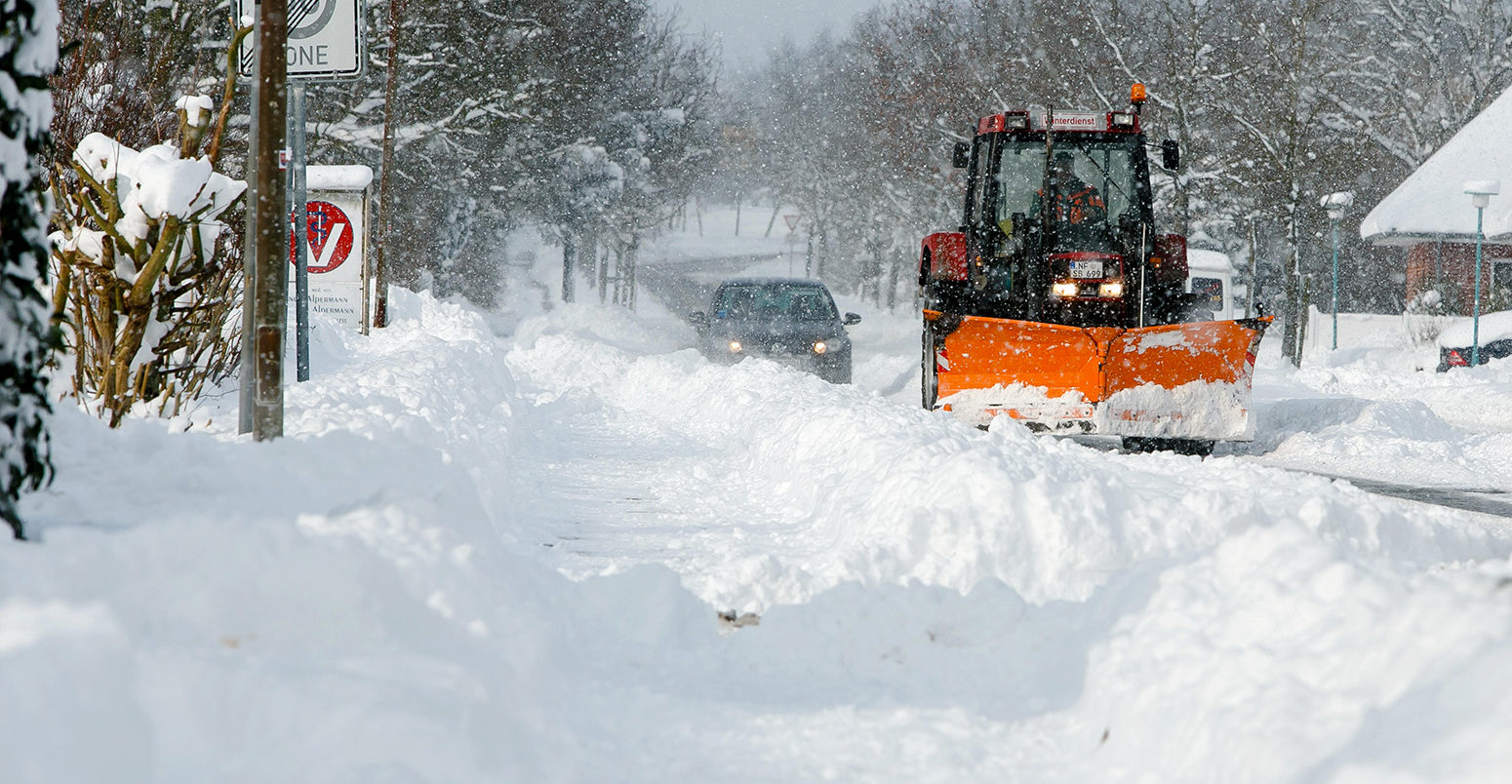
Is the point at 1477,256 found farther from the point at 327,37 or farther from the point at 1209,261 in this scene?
the point at 327,37

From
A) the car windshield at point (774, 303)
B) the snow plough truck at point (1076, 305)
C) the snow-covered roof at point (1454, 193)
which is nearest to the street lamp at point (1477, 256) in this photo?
the snow-covered roof at point (1454, 193)

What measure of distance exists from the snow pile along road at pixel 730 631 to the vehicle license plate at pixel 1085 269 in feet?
14.4

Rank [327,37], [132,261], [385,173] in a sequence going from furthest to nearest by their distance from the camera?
[385,173] < [327,37] < [132,261]


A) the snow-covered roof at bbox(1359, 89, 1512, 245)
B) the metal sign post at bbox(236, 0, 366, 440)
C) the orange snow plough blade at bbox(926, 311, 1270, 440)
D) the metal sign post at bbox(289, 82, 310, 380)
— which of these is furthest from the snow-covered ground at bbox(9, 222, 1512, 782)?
the snow-covered roof at bbox(1359, 89, 1512, 245)

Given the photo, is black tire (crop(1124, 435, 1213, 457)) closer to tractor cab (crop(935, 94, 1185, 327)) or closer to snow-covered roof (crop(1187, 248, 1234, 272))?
tractor cab (crop(935, 94, 1185, 327))

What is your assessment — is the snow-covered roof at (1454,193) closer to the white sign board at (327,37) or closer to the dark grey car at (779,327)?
the dark grey car at (779,327)

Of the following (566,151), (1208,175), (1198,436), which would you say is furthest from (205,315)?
(566,151)

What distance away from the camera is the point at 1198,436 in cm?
1031

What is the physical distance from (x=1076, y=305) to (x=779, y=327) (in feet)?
19.5

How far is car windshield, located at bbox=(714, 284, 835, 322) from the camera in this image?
16983 mm

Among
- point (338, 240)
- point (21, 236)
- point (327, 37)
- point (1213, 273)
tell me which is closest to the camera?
point (21, 236)

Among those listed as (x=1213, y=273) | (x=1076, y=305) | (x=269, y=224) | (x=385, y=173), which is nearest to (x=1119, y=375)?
(x=1076, y=305)

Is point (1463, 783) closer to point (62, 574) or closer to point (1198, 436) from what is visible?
point (62, 574)

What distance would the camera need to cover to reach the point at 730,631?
464 centimetres
